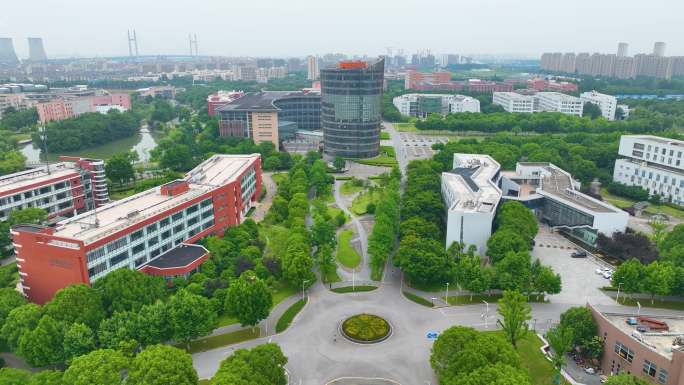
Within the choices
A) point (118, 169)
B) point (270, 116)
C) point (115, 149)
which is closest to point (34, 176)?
point (118, 169)

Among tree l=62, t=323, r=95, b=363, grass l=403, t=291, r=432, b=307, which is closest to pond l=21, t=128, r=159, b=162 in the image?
tree l=62, t=323, r=95, b=363

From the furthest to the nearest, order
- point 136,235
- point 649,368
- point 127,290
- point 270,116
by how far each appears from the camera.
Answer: point 270,116 → point 136,235 → point 127,290 → point 649,368

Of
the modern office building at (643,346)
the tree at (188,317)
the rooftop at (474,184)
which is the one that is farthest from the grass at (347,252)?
the modern office building at (643,346)

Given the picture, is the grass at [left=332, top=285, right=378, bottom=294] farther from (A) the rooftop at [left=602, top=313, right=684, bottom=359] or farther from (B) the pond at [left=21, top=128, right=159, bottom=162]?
(B) the pond at [left=21, top=128, right=159, bottom=162]

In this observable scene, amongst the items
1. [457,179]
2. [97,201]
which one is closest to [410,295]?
[457,179]

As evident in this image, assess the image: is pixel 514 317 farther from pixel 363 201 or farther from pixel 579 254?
pixel 363 201

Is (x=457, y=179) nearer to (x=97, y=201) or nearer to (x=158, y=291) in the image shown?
(x=158, y=291)

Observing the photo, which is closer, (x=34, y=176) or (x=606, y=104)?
(x=34, y=176)
